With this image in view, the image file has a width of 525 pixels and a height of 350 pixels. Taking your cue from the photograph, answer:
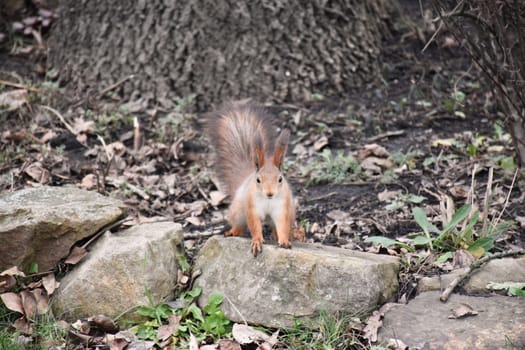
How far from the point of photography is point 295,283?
9.88ft

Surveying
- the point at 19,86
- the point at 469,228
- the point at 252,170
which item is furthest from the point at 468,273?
the point at 19,86

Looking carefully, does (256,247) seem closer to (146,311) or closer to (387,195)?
(146,311)

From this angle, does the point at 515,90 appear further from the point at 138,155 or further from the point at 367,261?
the point at 138,155

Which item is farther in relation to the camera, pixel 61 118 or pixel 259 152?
pixel 61 118

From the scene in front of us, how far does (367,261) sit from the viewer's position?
3008mm

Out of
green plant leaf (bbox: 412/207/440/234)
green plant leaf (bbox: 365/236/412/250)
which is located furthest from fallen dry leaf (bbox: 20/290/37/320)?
green plant leaf (bbox: 412/207/440/234)

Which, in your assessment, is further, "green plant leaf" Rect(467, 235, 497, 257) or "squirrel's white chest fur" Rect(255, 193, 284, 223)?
"green plant leaf" Rect(467, 235, 497, 257)

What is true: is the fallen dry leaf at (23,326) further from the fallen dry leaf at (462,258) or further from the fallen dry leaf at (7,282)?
the fallen dry leaf at (462,258)

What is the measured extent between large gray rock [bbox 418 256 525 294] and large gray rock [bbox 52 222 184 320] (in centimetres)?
121

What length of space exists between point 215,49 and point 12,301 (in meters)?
2.97

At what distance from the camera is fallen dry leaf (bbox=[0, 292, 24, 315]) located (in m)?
3.03

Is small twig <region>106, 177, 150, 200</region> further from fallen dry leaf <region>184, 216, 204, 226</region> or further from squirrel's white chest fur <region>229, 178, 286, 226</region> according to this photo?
squirrel's white chest fur <region>229, 178, 286, 226</region>

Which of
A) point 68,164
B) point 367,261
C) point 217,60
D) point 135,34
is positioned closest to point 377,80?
point 217,60

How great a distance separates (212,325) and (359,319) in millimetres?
650
